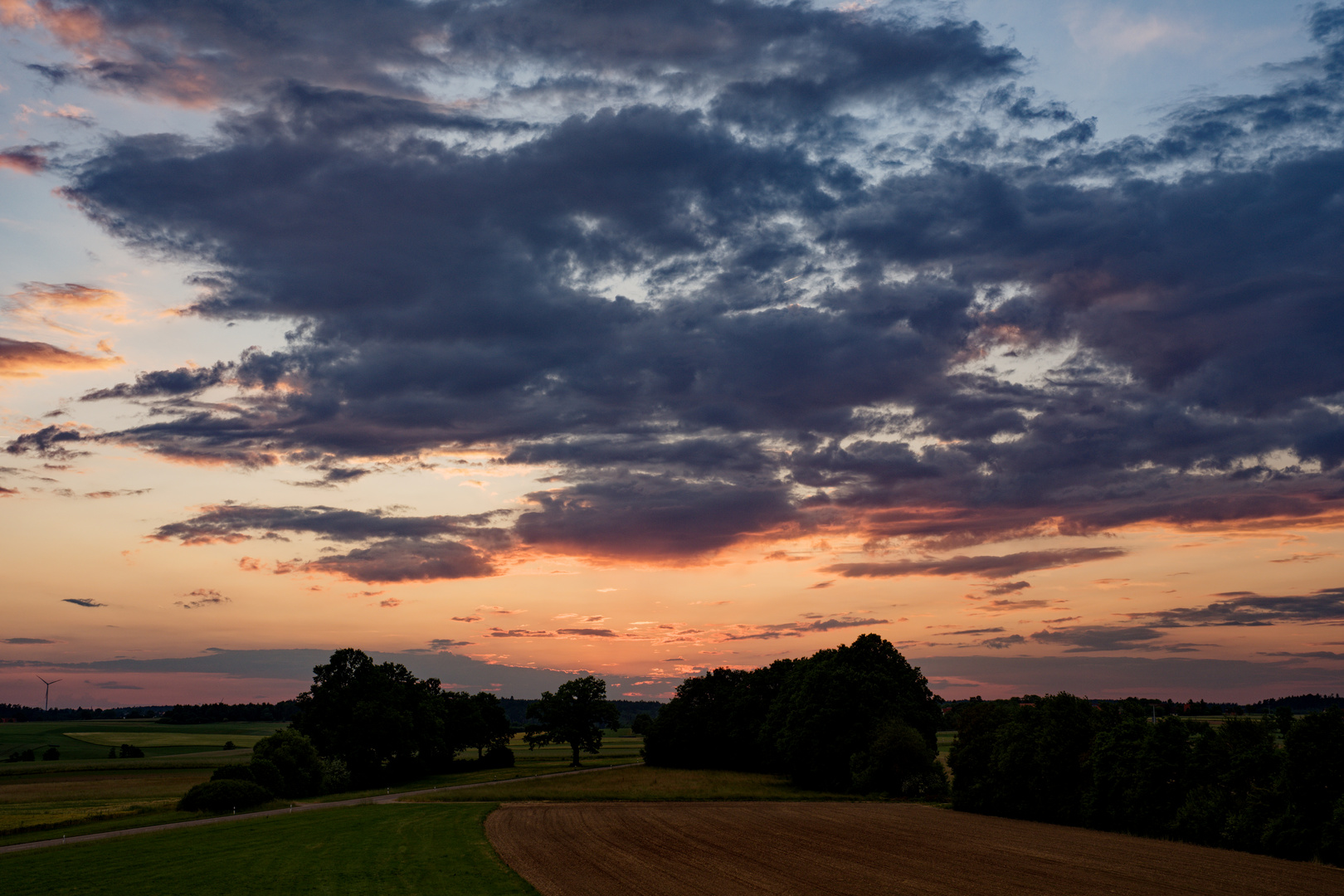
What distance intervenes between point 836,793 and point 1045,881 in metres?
51.5

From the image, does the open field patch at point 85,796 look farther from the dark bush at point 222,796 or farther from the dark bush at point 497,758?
the dark bush at point 497,758

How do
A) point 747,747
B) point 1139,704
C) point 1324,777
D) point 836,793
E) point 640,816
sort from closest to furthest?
point 1324,777, point 1139,704, point 640,816, point 836,793, point 747,747

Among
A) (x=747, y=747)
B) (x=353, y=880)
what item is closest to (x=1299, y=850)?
(x=353, y=880)

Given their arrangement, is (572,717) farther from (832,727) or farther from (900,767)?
(900,767)

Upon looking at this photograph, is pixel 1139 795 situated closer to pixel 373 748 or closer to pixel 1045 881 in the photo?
pixel 1045 881

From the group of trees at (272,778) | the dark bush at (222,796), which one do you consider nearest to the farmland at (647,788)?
the group of trees at (272,778)

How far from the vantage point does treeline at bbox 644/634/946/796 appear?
79625 mm

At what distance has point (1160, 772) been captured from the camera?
49.2 m

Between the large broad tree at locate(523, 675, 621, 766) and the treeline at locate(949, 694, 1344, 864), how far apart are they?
80.3 m

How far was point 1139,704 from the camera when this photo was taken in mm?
56094

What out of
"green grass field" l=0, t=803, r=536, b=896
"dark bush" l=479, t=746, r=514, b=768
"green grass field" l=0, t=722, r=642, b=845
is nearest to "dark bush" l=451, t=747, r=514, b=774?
"dark bush" l=479, t=746, r=514, b=768

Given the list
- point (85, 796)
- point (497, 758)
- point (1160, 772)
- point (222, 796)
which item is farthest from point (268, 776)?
point (1160, 772)

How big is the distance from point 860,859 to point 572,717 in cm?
10331

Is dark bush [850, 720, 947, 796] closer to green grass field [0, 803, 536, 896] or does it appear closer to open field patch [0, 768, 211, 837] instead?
green grass field [0, 803, 536, 896]
